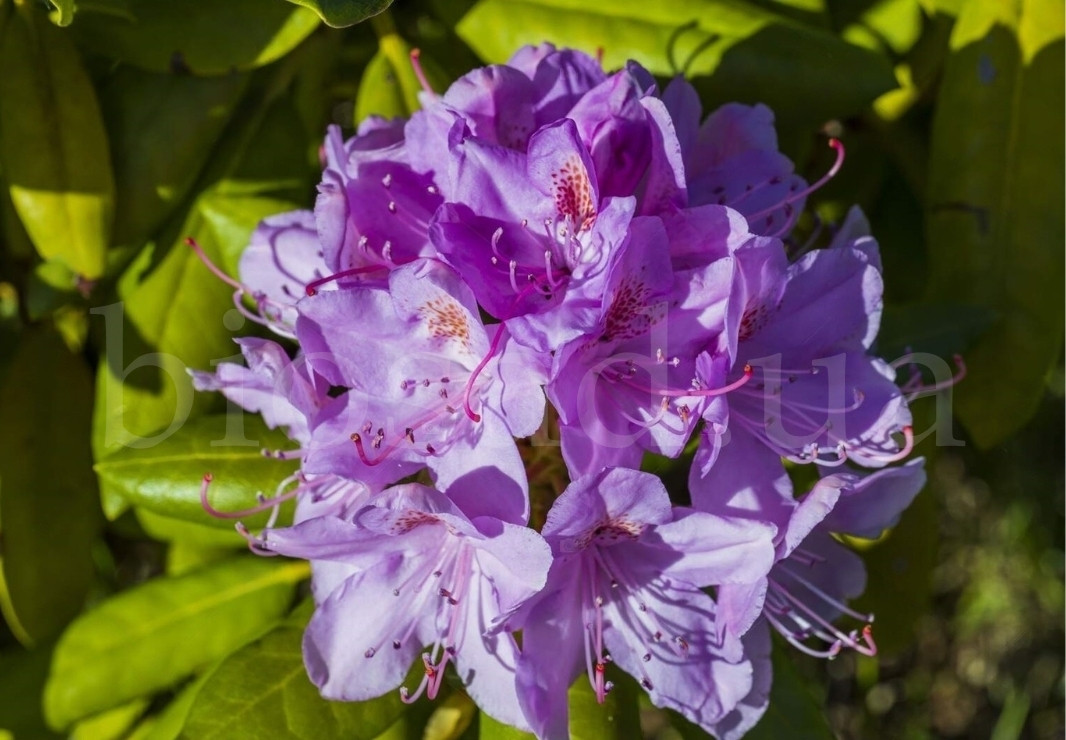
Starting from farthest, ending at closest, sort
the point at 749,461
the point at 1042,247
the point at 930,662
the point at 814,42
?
the point at 930,662 < the point at 1042,247 < the point at 814,42 < the point at 749,461

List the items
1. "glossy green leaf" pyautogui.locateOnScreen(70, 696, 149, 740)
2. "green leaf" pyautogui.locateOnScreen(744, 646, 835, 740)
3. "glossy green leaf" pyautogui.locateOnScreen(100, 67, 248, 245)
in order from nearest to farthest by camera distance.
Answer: "green leaf" pyautogui.locateOnScreen(744, 646, 835, 740), "glossy green leaf" pyautogui.locateOnScreen(100, 67, 248, 245), "glossy green leaf" pyautogui.locateOnScreen(70, 696, 149, 740)

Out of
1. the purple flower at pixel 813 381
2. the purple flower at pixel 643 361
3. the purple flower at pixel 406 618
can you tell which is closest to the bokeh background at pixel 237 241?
the purple flower at pixel 406 618

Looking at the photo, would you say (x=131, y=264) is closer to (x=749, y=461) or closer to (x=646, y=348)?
(x=646, y=348)

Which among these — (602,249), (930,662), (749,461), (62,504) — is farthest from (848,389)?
(930,662)

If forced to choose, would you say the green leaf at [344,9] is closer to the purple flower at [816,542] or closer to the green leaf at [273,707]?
the purple flower at [816,542]

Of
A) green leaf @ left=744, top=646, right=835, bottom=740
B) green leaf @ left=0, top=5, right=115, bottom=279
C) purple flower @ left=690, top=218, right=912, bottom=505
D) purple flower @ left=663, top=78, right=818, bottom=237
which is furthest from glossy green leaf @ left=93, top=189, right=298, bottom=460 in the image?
green leaf @ left=744, top=646, right=835, bottom=740

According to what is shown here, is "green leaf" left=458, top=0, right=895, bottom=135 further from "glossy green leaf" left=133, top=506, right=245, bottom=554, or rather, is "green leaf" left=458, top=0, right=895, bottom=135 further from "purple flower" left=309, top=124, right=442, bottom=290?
"glossy green leaf" left=133, top=506, right=245, bottom=554

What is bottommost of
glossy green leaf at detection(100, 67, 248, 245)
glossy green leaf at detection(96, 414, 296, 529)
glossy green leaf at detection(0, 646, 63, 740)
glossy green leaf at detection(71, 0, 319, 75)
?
glossy green leaf at detection(0, 646, 63, 740)
